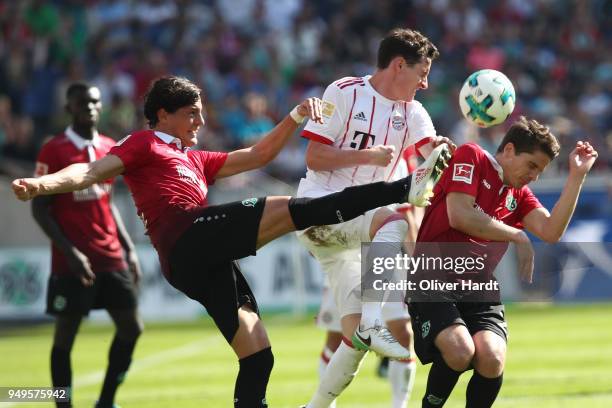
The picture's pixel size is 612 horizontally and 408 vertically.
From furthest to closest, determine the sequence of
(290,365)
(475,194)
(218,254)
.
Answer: (290,365) < (475,194) < (218,254)

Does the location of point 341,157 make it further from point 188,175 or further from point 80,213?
point 80,213

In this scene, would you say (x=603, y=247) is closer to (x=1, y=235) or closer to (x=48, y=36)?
(x=1, y=235)

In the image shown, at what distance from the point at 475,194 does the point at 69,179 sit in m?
2.67

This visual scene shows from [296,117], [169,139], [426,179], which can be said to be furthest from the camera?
[296,117]

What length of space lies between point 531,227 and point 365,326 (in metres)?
1.35

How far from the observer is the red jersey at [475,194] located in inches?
294

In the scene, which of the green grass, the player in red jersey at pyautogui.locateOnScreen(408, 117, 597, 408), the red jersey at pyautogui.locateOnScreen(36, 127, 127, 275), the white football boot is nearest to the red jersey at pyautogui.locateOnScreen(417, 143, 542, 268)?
the player in red jersey at pyautogui.locateOnScreen(408, 117, 597, 408)

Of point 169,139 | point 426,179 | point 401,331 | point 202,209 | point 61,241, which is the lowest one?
point 401,331

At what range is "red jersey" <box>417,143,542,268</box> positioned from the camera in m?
7.48

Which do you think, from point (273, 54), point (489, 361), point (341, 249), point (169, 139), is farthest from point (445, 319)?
point (273, 54)

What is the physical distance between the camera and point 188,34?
2409cm

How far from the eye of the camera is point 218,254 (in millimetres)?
7062

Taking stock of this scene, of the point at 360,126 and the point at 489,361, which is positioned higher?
the point at 360,126

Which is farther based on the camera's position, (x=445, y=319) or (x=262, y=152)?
(x=262, y=152)
